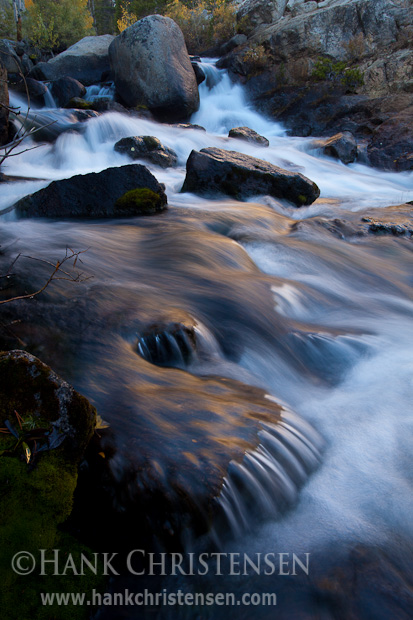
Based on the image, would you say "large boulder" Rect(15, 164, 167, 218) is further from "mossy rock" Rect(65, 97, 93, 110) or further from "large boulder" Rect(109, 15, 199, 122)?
"large boulder" Rect(109, 15, 199, 122)

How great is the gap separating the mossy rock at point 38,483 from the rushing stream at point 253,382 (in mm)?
235

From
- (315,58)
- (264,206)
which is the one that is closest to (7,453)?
(264,206)

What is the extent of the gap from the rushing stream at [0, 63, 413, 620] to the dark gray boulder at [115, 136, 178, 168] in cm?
421

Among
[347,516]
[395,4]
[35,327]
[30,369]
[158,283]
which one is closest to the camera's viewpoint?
[30,369]

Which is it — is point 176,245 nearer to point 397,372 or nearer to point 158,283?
point 158,283

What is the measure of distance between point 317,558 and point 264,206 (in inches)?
268

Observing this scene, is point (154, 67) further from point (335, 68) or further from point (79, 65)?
point (335, 68)

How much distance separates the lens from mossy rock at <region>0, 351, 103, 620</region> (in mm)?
1621

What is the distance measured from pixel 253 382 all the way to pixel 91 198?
4.94 metres

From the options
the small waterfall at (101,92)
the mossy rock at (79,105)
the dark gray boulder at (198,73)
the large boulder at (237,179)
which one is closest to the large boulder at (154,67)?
the small waterfall at (101,92)

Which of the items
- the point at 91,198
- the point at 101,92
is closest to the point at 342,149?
the point at 91,198

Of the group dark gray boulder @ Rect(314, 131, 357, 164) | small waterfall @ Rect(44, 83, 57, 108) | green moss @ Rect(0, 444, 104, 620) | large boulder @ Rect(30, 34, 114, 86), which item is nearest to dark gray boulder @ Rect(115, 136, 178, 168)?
dark gray boulder @ Rect(314, 131, 357, 164)

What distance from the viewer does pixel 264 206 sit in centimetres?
812

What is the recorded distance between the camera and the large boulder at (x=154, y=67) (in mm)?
15758
